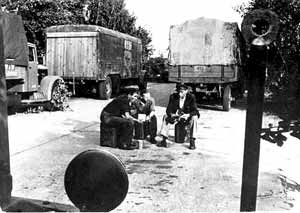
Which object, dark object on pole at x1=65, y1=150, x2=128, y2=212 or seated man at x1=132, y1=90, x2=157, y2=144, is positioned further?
seated man at x1=132, y1=90, x2=157, y2=144

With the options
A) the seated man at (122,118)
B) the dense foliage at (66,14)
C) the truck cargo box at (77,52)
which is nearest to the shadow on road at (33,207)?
the seated man at (122,118)

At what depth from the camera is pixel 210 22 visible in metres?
14.0

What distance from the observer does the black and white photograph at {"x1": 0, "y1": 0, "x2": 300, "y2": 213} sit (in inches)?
79.3

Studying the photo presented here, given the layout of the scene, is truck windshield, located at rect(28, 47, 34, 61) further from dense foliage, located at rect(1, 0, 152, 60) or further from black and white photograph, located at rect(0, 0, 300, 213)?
dense foliage, located at rect(1, 0, 152, 60)

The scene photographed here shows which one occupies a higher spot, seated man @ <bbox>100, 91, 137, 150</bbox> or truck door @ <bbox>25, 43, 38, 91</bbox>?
truck door @ <bbox>25, 43, 38, 91</bbox>

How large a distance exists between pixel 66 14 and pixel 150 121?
44.7 feet

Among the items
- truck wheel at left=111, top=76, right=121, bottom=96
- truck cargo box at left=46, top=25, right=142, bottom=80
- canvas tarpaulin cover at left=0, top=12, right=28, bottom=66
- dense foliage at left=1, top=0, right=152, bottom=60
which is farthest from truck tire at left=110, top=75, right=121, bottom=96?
canvas tarpaulin cover at left=0, top=12, right=28, bottom=66

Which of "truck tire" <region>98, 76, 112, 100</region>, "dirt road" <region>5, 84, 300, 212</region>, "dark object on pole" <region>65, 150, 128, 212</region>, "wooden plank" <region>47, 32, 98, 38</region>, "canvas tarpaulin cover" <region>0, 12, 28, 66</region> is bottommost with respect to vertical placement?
"dirt road" <region>5, 84, 300, 212</region>

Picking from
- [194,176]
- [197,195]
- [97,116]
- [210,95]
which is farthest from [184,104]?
[210,95]

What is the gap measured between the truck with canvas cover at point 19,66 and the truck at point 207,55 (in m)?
4.57

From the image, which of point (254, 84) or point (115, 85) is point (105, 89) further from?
point (254, 84)

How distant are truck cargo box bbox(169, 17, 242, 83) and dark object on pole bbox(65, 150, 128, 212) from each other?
11.0 m

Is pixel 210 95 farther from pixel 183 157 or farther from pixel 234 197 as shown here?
pixel 234 197

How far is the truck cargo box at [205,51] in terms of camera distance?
43.6 ft
